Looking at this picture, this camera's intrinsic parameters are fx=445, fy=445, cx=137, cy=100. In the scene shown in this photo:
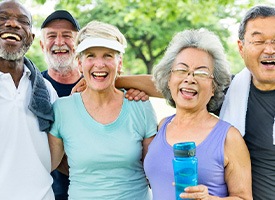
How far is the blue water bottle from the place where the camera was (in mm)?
2281

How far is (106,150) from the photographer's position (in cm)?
294

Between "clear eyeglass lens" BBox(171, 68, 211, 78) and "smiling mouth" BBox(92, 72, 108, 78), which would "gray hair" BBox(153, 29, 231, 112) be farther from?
"smiling mouth" BBox(92, 72, 108, 78)

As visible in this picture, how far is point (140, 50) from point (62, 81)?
679 inches

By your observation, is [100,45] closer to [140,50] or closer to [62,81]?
[62,81]

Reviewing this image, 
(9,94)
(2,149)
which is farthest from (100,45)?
(2,149)

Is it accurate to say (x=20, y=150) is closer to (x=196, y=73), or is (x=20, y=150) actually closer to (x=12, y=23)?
(x=12, y=23)

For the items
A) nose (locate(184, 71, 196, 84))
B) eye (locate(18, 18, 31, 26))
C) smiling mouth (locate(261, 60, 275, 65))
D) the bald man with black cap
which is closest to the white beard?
the bald man with black cap

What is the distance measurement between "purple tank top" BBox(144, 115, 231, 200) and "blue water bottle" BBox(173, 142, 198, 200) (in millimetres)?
275

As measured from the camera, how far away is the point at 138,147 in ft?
9.87

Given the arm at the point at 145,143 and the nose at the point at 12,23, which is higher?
the nose at the point at 12,23

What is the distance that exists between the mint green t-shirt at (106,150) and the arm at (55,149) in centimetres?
4

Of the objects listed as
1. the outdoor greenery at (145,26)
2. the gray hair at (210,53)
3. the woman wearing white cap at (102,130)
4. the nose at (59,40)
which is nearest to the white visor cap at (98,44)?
the woman wearing white cap at (102,130)

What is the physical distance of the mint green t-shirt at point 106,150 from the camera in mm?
2943

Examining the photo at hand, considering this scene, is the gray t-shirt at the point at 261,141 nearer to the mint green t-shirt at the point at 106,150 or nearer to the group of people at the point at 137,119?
the group of people at the point at 137,119
